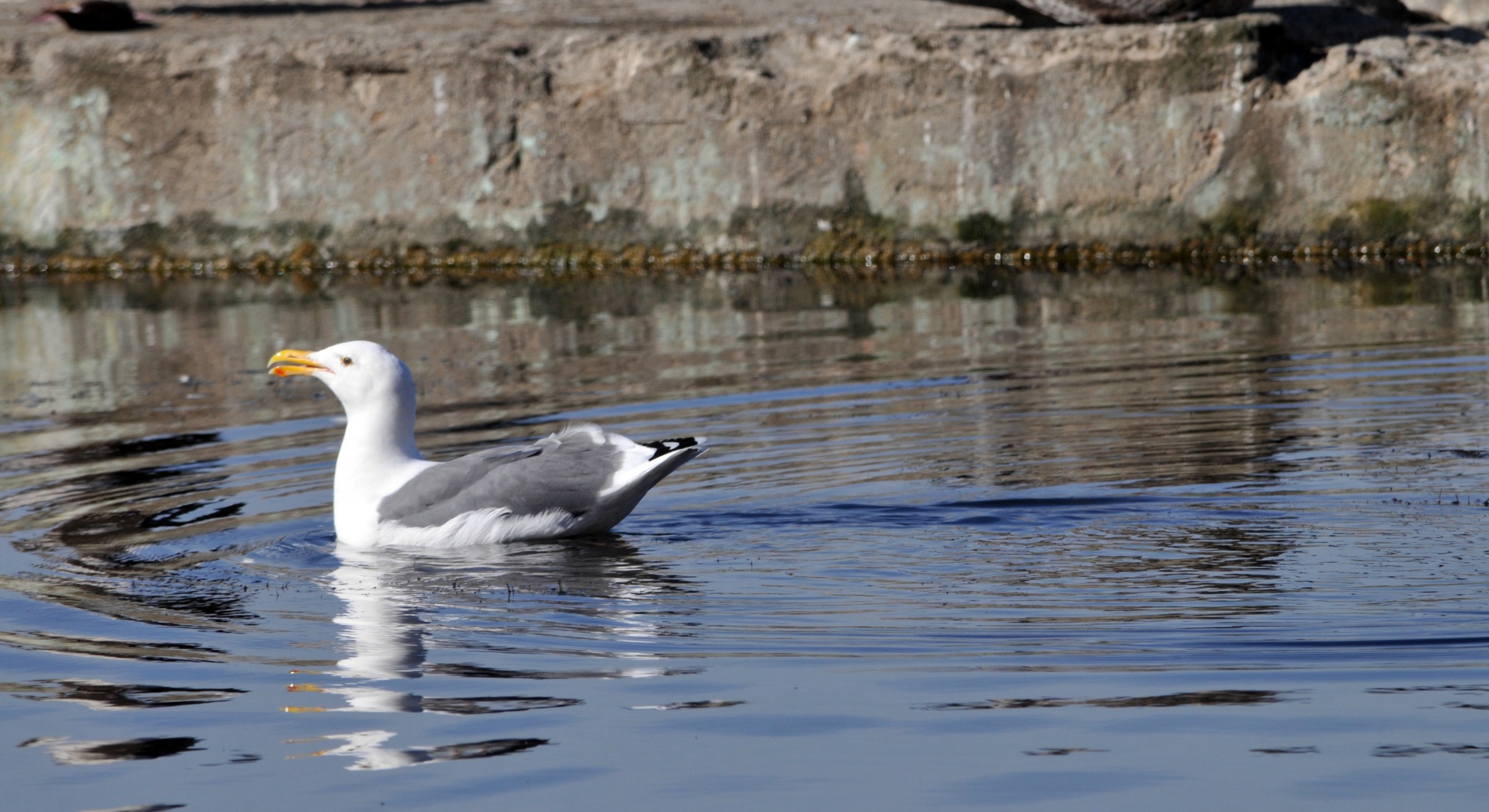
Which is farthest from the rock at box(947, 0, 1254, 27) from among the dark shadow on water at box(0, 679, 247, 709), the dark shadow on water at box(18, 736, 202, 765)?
the dark shadow on water at box(18, 736, 202, 765)

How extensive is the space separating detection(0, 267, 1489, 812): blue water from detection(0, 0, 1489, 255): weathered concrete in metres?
4.59

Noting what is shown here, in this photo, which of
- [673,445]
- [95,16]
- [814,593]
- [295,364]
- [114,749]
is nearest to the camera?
[114,749]

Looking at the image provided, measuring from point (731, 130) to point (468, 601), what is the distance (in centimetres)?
1093

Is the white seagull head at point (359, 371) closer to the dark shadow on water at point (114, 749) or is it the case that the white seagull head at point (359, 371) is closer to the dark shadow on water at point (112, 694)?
the dark shadow on water at point (112, 694)

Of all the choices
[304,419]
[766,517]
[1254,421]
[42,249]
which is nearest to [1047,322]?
[1254,421]

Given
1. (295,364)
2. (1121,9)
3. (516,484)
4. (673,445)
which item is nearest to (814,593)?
(673,445)

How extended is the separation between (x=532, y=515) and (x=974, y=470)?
1.77m

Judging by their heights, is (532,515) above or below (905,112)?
below

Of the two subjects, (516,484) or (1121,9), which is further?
(1121,9)

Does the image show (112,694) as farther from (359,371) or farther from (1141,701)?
(1141,701)

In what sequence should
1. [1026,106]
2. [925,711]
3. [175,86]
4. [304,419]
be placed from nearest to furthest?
[925,711]
[304,419]
[1026,106]
[175,86]

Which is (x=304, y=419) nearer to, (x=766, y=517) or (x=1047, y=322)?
(x=766, y=517)

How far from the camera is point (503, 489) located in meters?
6.19

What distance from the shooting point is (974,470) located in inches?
279
